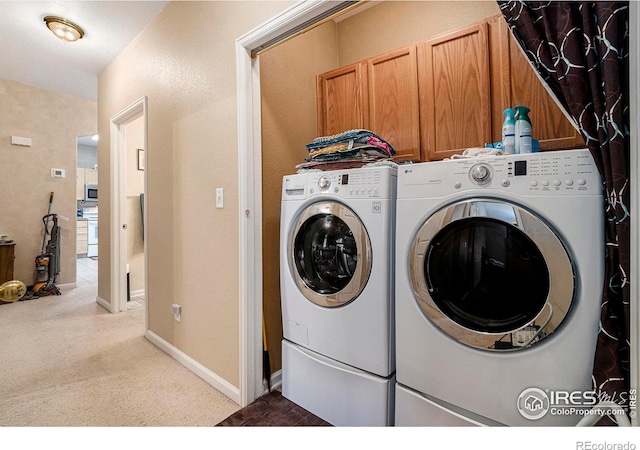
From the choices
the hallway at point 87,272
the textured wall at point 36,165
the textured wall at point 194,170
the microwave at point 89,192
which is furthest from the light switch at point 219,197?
the microwave at point 89,192

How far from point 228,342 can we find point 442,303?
1231 millimetres

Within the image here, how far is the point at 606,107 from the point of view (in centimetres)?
79

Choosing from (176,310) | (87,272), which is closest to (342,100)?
(176,310)

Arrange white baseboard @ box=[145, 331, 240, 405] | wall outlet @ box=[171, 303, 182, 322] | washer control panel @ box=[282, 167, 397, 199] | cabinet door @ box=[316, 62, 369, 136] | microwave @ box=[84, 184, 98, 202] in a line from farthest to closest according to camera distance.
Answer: microwave @ box=[84, 184, 98, 202]
wall outlet @ box=[171, 303, 182, 322]
cabinet door @ box=[316, 62, 369, 136]
white baseboard @ box=[145, 331, 240, 405]
washer control panel @ box=[282, 167, 397, 199]

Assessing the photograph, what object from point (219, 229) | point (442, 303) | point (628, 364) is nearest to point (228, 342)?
point (219, 229)

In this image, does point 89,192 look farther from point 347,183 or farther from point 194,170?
point 347,183

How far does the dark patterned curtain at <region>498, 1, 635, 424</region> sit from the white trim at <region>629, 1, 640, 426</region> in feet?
0.09

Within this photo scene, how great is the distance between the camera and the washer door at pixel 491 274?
3.09 ft

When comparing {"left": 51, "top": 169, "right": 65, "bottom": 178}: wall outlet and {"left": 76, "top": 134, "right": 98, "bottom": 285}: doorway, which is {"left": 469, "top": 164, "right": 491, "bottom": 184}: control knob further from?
{"left": 76, "top": 134, "right": 98, "bottom": 285}: doorway

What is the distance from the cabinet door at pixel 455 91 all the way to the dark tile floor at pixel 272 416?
→ 1.58 meters

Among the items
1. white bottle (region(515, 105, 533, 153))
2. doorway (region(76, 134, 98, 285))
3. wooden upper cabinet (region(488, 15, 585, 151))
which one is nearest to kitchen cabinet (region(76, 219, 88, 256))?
doorway (region(76, 134, 98, 285))

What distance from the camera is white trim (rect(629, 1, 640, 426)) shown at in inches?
28.9

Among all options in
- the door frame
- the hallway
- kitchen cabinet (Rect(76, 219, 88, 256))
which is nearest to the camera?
the door frame

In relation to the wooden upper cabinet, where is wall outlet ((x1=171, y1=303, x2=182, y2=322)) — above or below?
below
